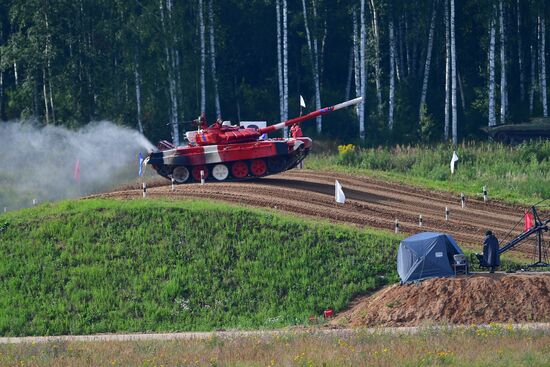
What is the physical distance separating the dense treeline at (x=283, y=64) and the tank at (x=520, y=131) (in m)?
0.63

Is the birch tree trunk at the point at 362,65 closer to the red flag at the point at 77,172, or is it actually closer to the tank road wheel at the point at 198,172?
the red flag at the point at 77,172

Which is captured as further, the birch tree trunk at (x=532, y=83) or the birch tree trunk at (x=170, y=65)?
the birch tree trunk at (x=532, y=83)

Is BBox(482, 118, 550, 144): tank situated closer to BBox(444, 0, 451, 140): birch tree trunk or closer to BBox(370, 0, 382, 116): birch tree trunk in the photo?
BBox(444, 0, 451, 140): birch tree trunk

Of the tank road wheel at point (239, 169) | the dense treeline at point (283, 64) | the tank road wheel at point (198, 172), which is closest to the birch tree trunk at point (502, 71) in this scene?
the dense treeline at point (283, 64)

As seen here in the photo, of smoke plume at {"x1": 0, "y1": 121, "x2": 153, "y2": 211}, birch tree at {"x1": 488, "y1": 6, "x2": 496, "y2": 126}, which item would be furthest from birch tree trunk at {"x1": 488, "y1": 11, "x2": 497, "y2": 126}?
smoke plume at {"x1": 0, "y1": 121, "x2": 153, "y2": 211}

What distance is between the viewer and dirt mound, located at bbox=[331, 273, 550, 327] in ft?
76.8

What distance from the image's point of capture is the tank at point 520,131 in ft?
158

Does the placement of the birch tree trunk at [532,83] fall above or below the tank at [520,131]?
above

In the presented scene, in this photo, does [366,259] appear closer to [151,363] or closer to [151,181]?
[151,363]

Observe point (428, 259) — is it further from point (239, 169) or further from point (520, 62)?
point (520, 62)

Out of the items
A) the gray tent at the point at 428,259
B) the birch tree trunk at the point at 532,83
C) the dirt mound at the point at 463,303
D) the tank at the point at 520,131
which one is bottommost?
the dirt mound at the point at 463,303

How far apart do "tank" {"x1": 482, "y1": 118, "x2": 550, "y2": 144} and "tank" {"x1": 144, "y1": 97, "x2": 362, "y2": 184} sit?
14.6 metres

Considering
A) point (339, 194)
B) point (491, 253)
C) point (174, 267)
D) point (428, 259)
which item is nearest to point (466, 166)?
point (339, 194)

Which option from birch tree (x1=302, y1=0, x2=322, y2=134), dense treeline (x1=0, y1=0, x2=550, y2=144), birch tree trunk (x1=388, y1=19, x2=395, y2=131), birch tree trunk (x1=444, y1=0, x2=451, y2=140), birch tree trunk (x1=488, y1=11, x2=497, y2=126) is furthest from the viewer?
birch tree (x1=302, y1=0, x2=322, y2=134)
